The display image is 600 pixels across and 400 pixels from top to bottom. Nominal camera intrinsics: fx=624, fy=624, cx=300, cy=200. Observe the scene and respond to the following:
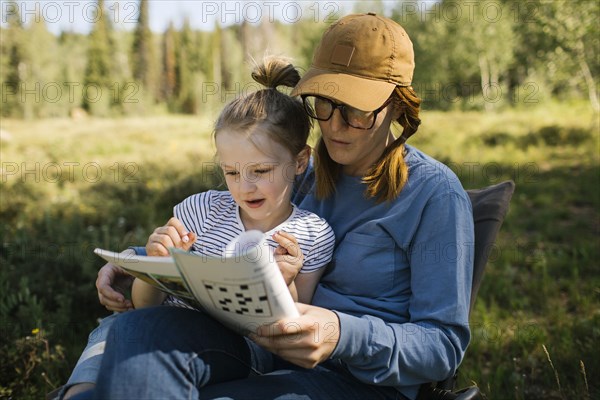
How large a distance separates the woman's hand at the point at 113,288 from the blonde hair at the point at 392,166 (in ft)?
2.84

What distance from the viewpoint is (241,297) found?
1654mm

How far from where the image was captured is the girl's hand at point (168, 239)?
2.02m

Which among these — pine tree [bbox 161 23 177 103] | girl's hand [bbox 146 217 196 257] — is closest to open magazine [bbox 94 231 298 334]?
girl's hand [bbox 146 217 196 257]

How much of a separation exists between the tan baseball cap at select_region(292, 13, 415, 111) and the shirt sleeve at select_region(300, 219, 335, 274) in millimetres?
473

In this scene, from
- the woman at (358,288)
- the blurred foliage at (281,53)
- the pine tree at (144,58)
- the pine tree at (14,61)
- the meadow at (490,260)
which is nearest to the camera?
the woman at (358,288)

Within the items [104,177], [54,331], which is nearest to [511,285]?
[54,331]

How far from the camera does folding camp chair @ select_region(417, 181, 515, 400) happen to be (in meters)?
2.20

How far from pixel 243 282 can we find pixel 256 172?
2.43 ft

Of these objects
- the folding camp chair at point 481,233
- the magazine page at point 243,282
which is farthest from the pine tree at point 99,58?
the magazine page at point 243,282

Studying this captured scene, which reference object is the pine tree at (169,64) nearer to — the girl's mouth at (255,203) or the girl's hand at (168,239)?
the girl's mouth at (255,203)

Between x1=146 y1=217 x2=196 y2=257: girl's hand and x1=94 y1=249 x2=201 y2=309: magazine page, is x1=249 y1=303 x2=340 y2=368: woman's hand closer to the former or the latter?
x1=94 y1=249 x2=201 y2=309: magazine page

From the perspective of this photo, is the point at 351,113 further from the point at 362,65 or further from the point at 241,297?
the point at 241,297

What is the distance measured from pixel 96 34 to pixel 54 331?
1821 inches

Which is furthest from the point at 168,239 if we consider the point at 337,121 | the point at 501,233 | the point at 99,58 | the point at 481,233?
the point at 99,58
